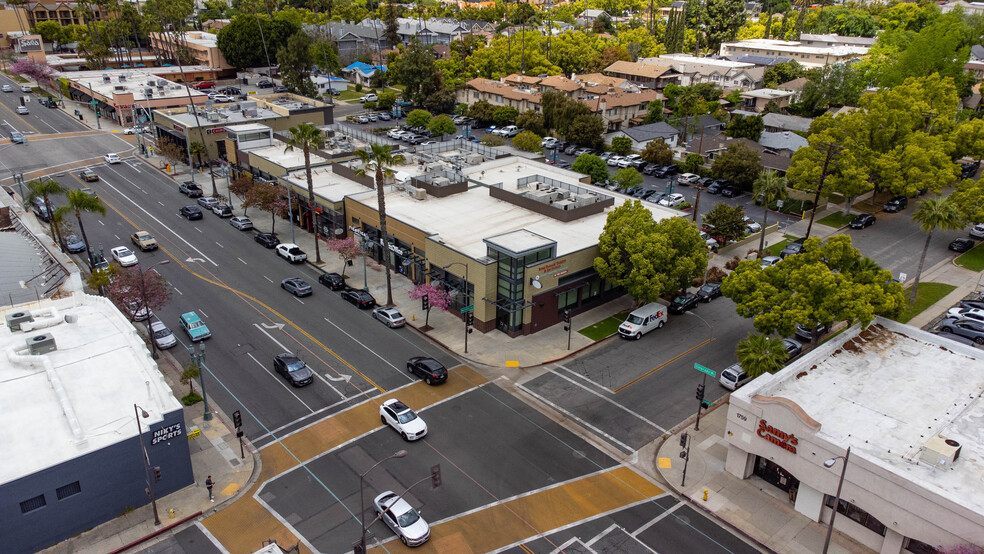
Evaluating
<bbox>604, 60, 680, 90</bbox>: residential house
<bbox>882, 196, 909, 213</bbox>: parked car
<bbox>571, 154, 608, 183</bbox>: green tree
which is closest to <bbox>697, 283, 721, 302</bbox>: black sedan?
→ <bbox>571, 154, 608, 183</bbox>: green tree

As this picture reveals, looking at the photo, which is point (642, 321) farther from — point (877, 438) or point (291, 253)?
point (291, 253)

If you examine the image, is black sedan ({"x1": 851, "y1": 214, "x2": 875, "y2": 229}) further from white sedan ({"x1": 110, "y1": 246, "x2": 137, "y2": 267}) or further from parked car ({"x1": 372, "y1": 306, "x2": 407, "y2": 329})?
white sedan ({"x1": 110, "y1": 246, "x2": 137, "y2": 267})

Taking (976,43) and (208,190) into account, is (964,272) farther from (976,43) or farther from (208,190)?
(976,43)

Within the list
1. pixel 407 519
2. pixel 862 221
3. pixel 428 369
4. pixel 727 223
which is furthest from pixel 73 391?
pixel 862 221

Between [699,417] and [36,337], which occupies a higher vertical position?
[36,337]

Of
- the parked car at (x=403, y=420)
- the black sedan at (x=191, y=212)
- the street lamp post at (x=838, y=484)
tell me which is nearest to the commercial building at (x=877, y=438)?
the street lamp post at (x=838, y=484)

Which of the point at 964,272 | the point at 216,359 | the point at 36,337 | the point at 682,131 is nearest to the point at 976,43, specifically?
the point at 682,131
